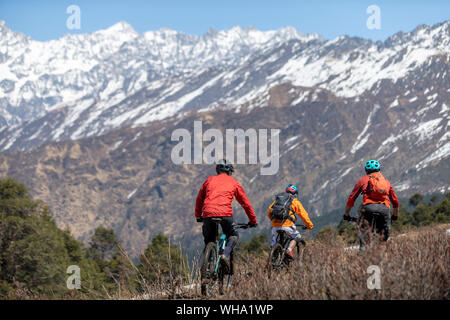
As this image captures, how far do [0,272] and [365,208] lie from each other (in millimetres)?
39034

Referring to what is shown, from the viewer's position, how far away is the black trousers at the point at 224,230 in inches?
419

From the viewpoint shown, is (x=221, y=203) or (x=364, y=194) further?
(x=364, y=194)

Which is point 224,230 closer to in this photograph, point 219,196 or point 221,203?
point 221,203

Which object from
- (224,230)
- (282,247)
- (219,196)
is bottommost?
(282,247)

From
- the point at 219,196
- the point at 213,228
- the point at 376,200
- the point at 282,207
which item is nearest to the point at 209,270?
the point at 213,228

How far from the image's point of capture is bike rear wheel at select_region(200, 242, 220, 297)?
9.52m

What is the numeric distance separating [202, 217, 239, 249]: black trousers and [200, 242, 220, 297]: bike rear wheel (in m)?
0.23

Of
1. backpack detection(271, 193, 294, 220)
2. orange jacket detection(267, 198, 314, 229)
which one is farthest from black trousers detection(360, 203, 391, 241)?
backpack detection(271, 193, 294, 220)

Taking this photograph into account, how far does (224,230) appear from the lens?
1087 centimetres

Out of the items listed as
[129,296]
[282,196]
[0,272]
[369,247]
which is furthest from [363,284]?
[0,272]

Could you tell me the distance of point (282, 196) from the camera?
13.1 m

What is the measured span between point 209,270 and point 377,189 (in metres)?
4.26
